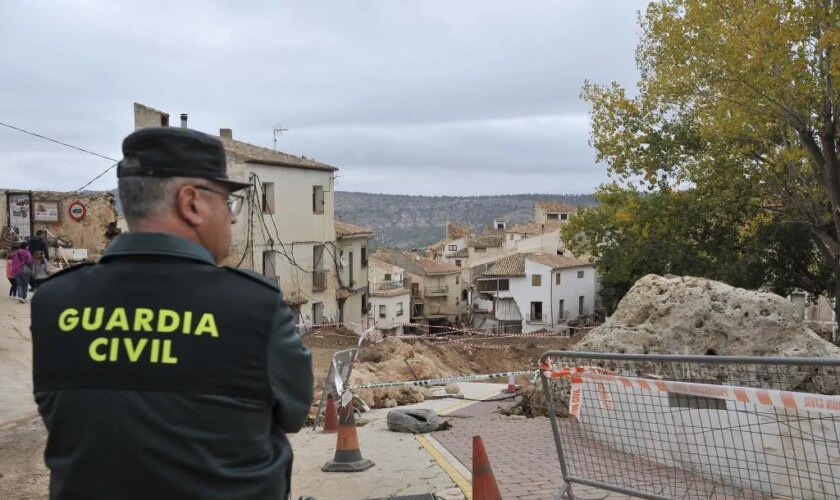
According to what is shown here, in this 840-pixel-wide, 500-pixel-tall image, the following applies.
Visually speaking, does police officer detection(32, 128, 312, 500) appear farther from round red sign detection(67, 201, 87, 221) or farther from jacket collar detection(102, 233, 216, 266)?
round red sign detection(67, 201, 87, 221)

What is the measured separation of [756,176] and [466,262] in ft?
217

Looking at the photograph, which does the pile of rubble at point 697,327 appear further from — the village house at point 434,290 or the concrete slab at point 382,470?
the village house at point 434,290

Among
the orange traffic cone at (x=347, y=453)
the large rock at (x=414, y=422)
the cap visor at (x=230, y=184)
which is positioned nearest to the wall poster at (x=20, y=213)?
the large rock at (x=414, y=422)

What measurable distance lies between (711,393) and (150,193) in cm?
337

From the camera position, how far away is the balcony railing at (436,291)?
73688 millimetres

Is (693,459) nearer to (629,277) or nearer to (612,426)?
(612,426)

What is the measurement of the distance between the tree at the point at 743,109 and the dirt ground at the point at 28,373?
7.66m

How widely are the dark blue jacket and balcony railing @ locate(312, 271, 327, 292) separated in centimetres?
3857

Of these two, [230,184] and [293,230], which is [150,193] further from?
[293,230]

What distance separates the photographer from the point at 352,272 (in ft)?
153

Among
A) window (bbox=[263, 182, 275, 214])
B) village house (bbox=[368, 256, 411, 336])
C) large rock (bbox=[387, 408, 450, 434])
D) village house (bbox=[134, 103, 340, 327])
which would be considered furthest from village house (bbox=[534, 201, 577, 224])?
large rock (bbox=[387, 408, 450, 434])

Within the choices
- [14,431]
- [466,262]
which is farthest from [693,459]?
[466,262]

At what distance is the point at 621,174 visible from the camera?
2591 centimetres

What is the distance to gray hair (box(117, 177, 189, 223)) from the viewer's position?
6.91 feet
